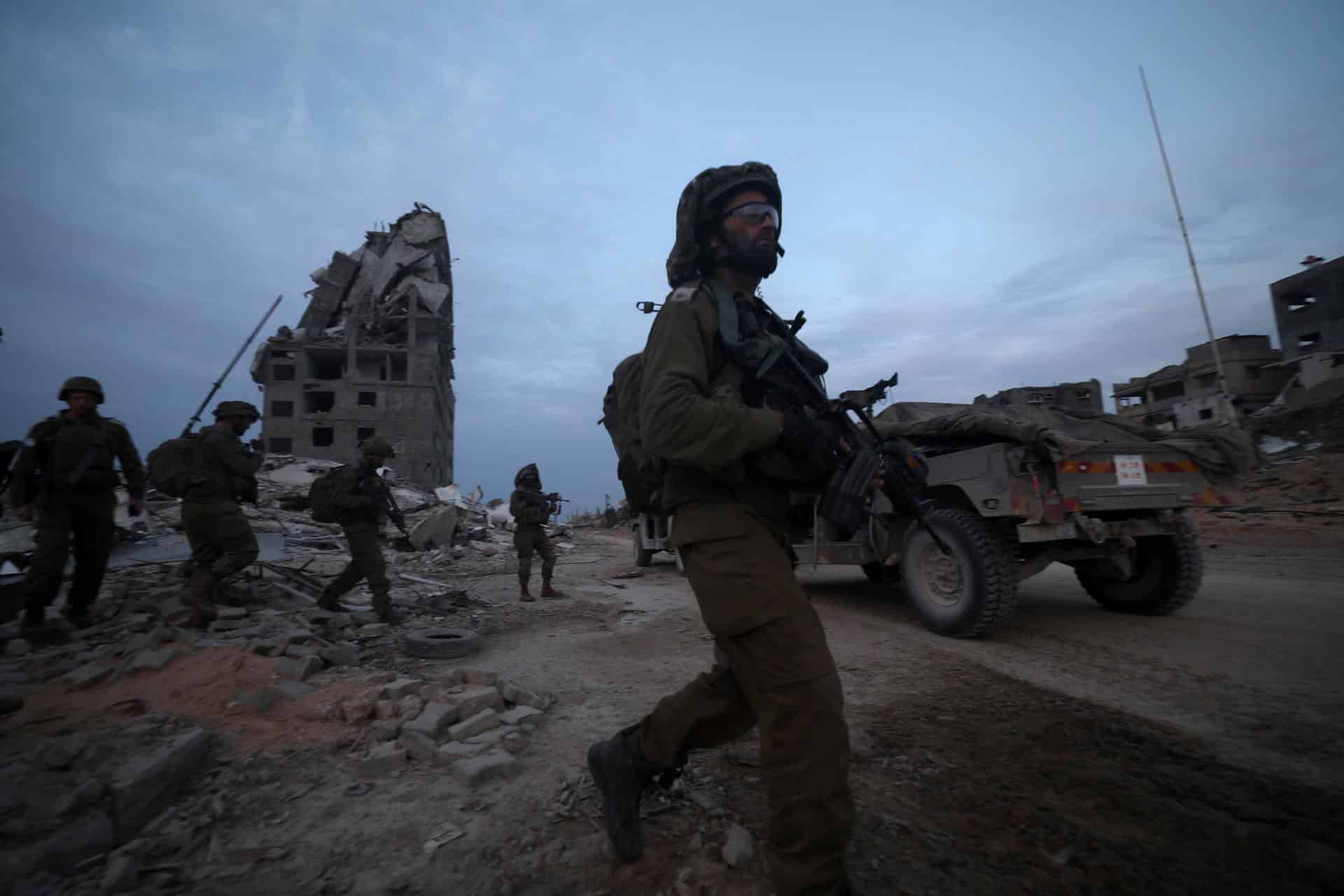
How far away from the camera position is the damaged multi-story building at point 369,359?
1270 inches

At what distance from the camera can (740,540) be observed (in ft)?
5.07

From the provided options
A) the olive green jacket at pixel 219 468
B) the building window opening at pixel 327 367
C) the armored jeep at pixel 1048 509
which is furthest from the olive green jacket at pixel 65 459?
the building window opening at pixel 327 367

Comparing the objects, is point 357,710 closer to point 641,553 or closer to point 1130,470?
point 1130,470

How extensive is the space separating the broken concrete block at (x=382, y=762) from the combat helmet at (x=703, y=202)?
2174mm

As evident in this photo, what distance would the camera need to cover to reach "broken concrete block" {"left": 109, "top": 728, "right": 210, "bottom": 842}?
182 cm

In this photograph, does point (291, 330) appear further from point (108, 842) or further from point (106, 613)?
point (108, 842)

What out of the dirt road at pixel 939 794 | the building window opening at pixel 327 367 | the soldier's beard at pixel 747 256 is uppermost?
the building window opening at pixel 327 367

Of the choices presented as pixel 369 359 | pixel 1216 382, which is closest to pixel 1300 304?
pixel 1216 382

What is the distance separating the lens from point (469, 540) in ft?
48.0

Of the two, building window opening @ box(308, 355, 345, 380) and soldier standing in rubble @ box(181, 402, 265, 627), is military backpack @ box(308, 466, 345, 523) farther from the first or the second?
building window opening @ box(308, 355, 345, 380)

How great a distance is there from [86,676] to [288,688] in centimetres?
99

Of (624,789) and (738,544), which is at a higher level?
(738,544)

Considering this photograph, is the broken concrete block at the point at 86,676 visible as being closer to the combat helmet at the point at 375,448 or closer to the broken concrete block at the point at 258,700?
the broken concrete block at the point at 258,700

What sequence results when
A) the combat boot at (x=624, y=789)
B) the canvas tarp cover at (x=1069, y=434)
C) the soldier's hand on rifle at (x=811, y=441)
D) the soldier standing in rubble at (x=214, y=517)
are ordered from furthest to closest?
the soldier standing in rubble at (x=214, y=517) → the canvas tarp cover at (x=1069, y=434) → the combat boot at (x=624, y=789) → the soldier's hand on rifle at (x=811, y=441)
